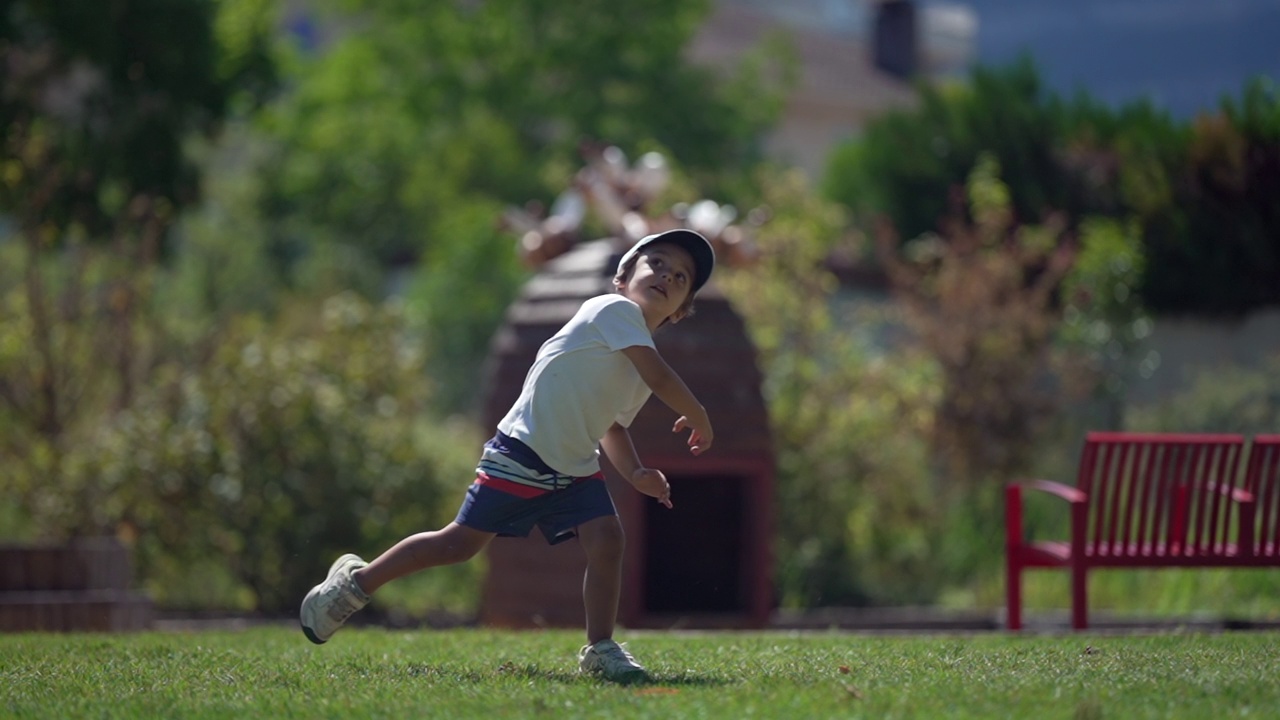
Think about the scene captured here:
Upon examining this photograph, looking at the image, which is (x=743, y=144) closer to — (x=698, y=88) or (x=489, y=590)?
(x=698, y=88)

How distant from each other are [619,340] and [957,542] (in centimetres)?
1029

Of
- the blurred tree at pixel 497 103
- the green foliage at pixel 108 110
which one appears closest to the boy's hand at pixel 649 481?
the green foliage at pixel 108 110

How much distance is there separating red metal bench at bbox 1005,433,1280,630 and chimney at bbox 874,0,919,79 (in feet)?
147

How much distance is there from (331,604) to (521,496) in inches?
30.1

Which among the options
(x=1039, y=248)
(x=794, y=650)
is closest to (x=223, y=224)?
(x=1039, y=248)

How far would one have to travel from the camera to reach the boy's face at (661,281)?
6.30 metres

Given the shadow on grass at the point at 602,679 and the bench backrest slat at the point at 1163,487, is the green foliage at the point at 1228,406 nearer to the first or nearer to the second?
the bench backrest slat at the point at 1163,487

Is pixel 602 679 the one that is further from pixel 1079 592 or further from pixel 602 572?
pixel 1079 592

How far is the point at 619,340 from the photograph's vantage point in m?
6.02

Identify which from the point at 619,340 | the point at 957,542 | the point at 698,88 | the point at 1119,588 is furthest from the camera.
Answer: the point at 698,88

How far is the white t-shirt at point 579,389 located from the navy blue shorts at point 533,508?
103 millimetres

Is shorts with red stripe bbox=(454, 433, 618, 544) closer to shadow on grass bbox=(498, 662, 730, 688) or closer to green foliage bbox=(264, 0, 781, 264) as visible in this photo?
shadow on grass bbox=(498, 662, 730, 688)

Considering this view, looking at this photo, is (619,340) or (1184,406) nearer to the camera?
(619,340)

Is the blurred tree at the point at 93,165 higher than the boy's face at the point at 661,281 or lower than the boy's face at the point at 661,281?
higher
